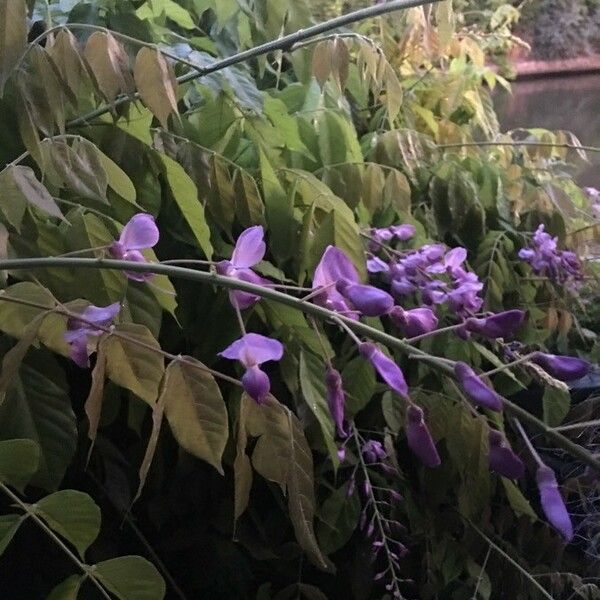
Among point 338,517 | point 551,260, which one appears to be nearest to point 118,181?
point 338,517

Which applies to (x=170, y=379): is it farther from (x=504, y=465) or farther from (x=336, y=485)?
(x=336, y=485)

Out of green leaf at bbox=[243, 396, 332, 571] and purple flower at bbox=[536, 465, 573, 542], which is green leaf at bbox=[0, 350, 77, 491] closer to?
green leaf at bbox=[243, 396, 332, 571]

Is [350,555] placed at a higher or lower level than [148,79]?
lower

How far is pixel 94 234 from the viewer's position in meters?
0.50

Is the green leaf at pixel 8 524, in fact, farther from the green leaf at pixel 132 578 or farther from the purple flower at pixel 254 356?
the purple flower at pixel 254 356

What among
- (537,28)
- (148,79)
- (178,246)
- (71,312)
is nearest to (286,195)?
(178,246)

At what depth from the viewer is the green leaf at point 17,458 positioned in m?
0.39

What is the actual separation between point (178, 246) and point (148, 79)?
0.23m

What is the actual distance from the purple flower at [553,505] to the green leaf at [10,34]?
0.35 metres

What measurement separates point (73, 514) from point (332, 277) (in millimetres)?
191

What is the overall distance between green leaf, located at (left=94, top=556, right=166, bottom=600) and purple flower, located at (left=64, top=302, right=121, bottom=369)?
0.11m

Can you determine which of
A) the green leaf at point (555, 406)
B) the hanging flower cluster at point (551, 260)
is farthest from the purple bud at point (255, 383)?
the hanging flower cluster at point (551, 260)

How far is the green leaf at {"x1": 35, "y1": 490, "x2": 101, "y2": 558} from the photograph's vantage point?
0.39 m

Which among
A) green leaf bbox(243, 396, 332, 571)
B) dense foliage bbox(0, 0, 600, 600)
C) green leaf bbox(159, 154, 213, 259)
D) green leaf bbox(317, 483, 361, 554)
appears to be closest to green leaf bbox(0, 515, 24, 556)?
dense foliage bbox(0, 0, 600, 600)
